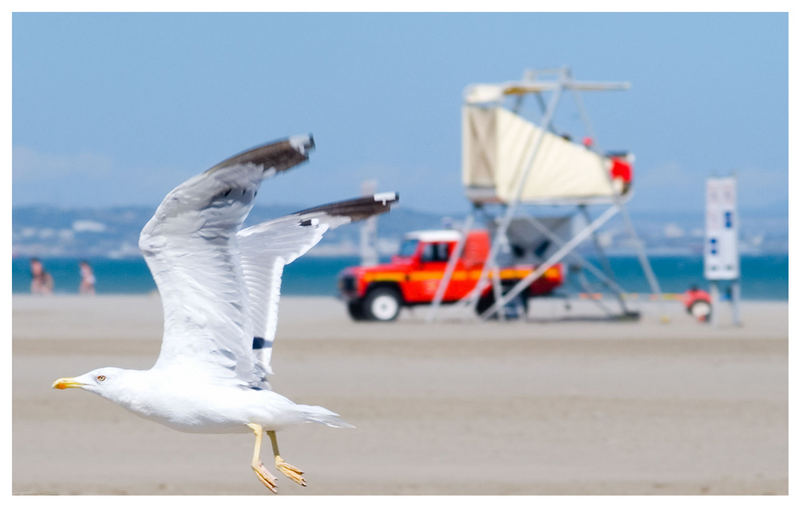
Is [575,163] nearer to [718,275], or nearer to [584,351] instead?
[718,275]

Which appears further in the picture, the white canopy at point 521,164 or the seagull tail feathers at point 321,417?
the white canopy at point 521,164

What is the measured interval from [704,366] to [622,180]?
7394mm

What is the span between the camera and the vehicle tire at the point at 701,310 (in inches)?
1006

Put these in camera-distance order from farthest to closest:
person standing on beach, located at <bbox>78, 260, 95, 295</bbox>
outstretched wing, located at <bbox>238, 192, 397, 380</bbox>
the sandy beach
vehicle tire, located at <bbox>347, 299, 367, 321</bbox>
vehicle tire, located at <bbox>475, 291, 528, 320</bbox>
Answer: person standing on beach, located at <bbox>78, 260, 95, 295</bbox> < vehicle tire, located at <bbox>347, 299, 367, 321</bbox> < vehicle tire, located at <bbox>475, 291, 528, 320</bbox> < the sandy beach < outstretched wing, located at <bbox>238, 192, 397, 380</bbox>

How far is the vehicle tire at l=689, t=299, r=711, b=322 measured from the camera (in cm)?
2556

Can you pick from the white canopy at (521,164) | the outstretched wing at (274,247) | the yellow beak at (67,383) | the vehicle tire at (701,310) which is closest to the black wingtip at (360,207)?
the outstretched wing at (274,247)

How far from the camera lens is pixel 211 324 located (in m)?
3.65

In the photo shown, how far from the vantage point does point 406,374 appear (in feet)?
57.0

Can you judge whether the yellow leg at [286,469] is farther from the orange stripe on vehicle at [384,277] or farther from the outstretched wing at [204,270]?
the orange stripe on vehicle at [384,277]

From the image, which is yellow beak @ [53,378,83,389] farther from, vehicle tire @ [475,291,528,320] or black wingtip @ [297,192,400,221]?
vehicle tire @ [475,291,528,320]

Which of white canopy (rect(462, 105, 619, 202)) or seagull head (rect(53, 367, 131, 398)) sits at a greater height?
white canopy (rect(462, 105, 619, 202))

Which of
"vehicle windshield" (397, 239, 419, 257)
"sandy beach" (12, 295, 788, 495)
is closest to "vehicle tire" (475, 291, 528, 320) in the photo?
"vehicle windshield" (397, 239, 419, 257)

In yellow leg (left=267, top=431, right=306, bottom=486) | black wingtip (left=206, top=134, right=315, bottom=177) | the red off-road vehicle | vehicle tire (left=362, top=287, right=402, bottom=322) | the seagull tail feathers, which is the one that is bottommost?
vehicle tire (left=362, top=287, right=402, bottom=322)

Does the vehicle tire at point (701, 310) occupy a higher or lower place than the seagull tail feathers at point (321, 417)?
lower
